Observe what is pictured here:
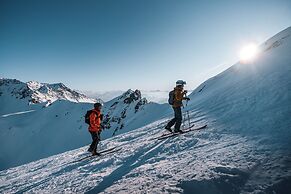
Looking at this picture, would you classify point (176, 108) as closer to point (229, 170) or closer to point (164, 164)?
point (164, 164)

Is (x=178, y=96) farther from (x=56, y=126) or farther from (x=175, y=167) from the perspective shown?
(x=56, y=126)

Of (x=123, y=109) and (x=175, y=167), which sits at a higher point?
(x=123, y=109)

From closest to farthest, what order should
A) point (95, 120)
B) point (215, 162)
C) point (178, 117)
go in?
point (215, 162) → point (95, 120) → point (178, 117)

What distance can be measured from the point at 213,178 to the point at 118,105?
3832 inches

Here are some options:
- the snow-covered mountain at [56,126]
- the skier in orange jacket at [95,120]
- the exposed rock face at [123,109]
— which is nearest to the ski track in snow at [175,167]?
the skier in orange jacket at [95,120]

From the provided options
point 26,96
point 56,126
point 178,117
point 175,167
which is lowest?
point 175,167

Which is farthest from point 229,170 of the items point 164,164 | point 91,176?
point 91,176

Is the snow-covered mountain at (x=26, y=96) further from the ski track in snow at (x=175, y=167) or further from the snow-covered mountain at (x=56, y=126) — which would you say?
the ski track in snow at (x=175, y=167)

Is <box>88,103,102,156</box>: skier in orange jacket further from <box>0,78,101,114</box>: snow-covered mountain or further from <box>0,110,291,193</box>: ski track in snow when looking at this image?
<box>0,78,101,114</box>: snow-covered mountain

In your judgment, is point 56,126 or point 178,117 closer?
point 178,117

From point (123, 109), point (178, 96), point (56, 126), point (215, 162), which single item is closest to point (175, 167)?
point (215, 162)

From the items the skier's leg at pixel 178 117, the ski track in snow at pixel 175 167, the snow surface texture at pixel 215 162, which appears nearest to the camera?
the snow surface texture at pixel 215 162

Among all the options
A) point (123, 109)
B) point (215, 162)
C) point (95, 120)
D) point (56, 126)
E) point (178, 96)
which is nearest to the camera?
point (215, 162)

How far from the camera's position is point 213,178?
6.75 m
